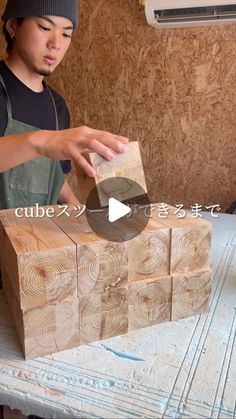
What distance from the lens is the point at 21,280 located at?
0.60m

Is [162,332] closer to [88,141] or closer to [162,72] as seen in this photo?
[88,141]

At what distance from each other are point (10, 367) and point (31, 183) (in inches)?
25.3

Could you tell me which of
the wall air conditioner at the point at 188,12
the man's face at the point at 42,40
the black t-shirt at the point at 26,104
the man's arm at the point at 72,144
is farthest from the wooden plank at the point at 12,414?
the wall air conditioner at the point at 188,12

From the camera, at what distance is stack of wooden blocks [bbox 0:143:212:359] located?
2.02 ft

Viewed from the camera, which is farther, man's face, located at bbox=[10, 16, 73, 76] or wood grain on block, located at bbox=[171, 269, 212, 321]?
man's face, located at bbox=[10, 16, 73, 76]

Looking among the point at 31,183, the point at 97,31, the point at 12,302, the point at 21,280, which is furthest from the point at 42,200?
the point at 97,31

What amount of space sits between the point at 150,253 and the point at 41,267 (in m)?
0.21

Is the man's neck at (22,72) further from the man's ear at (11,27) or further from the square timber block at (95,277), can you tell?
the square timber block at (95,277)

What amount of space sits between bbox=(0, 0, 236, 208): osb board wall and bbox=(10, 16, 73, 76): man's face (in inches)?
32.9

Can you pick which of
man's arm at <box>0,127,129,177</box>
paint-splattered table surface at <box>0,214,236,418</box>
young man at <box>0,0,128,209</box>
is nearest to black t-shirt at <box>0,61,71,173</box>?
young man at <box>0,0,128,209</box>

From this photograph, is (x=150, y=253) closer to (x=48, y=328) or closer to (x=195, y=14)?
(x=48, y=328)

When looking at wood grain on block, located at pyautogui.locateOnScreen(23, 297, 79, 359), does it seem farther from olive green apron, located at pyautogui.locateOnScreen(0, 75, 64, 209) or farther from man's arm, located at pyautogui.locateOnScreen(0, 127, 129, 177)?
olive green apron, located at pyautogui.locateOnScreen(0, 75, 64, 209)

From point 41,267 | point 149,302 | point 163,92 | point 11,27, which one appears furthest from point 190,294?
point 163,92
